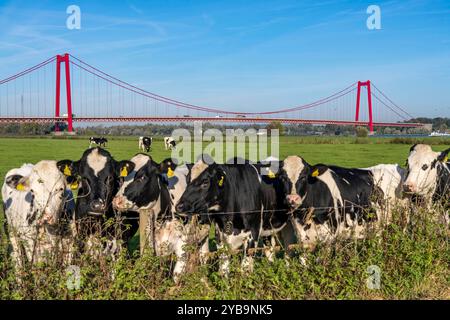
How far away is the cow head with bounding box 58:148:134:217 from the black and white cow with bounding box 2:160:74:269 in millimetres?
142

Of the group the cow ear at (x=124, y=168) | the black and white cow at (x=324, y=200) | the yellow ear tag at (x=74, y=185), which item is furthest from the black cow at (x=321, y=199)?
the yellow ear tag at (x=74, y=185)

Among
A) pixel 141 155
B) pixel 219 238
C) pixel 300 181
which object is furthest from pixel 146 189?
pixel 300 181

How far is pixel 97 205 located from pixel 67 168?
23.7 inches

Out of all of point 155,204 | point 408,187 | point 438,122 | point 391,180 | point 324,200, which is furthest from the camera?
point 438,122

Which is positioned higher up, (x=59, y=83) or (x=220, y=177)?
(x=59, y=83)

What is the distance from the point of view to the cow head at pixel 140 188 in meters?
4.87

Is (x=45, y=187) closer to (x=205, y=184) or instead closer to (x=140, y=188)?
(x=140, y=188)

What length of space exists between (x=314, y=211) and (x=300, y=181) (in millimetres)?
374

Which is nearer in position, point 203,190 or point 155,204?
point 203,190

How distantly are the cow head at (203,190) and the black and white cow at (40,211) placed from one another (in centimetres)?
111

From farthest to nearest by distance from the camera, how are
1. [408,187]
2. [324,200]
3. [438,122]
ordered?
[438,122]
[408,187]
[324,200]

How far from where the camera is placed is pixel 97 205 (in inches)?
182

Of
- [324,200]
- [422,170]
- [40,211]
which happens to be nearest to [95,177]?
[40,211]

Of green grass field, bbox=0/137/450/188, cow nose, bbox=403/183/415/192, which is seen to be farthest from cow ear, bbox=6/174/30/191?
green grass field, bbox=0/137/450/188
